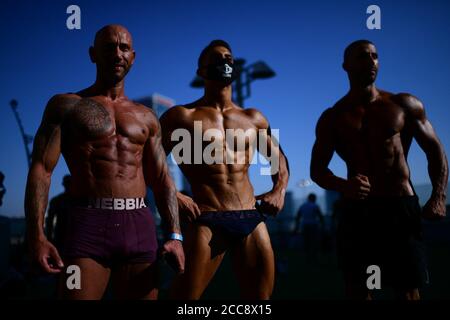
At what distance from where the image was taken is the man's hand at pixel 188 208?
275 cm

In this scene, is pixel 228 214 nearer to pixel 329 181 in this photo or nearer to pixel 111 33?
pixel 329 181

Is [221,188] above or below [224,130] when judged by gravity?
below

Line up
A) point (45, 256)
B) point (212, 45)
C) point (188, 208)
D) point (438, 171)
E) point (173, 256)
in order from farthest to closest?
point (212, 45) < point (438, 171) < point (188, 208) < point (173, 256) < point (45, 256)

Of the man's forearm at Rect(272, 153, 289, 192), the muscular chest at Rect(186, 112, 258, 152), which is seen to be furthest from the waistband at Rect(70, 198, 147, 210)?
the man's forearm at Rect(272, 153, 289, 192)

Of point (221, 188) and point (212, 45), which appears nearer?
point (221, 188)

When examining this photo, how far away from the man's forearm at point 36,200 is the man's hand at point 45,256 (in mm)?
49

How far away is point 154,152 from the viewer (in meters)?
2.58

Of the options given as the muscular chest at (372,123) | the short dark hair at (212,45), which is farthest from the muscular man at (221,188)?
the muscular chest at (372,123)

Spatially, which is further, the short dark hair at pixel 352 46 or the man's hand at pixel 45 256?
the short dark hair at pixel 352 46

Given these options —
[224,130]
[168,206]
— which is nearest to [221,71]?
[224,130]

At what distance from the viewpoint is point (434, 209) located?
9.37 ft

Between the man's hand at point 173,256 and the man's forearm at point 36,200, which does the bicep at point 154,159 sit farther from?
the man's forearm at point 36,200

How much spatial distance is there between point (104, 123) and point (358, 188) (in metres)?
1.81
